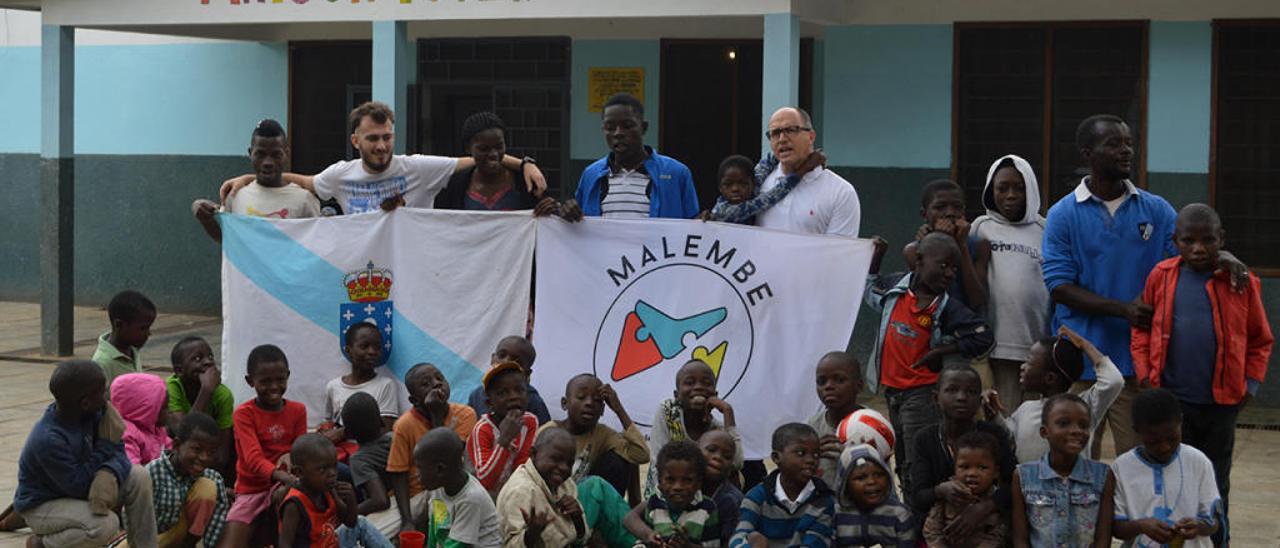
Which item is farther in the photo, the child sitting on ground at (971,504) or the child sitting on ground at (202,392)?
the child sitting on ground at (202,392)

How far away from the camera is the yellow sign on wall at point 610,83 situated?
12.2 metres

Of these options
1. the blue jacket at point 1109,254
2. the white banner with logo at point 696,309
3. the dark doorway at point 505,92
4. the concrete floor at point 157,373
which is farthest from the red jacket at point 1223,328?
the dark doorway at point 505,92

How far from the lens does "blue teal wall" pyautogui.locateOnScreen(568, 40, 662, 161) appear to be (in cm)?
1213

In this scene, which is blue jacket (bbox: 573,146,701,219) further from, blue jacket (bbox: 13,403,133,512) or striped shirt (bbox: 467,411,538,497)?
blue jacket (bbox: 13,403,133,512)

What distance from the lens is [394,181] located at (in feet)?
24.4

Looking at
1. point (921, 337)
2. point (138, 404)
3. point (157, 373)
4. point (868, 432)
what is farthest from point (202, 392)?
point (157, 373)

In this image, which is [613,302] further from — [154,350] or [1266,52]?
[154,350]

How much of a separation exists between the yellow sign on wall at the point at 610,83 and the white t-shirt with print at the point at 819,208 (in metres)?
5.34

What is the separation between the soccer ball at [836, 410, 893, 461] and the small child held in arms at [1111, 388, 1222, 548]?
0.81m

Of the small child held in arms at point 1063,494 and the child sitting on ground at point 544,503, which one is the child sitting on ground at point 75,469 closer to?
the child sitting on ground at point 544,503

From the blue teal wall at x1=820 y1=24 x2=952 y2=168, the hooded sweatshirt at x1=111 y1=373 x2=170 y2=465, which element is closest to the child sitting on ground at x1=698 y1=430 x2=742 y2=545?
the hooded sweatshirt at x1=111 y1=373 x2=170 y2=465

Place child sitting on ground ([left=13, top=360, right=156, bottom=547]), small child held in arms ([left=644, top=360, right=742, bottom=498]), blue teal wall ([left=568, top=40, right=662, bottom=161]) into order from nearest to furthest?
1. child sitting on ground ([left=13, top=360, right=156, bottom=547])
2. small child held in arms ([left=644, top=360, right=742, bottom=498])
3. blue teal wall ([left=568, top=40, right=662, bottom=161])

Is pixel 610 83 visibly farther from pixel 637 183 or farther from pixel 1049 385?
pixel 1049 385

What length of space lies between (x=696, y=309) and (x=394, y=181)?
1.55 meters
